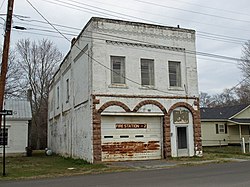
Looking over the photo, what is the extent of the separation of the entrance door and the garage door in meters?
1.28

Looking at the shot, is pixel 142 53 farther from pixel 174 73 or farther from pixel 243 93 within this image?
pixel 243 93

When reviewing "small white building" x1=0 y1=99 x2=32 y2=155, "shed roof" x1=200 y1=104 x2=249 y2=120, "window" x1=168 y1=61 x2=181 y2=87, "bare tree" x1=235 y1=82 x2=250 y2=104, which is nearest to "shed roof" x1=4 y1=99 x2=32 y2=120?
"small white building" x1=0 y1=99 x2=32 y2=155

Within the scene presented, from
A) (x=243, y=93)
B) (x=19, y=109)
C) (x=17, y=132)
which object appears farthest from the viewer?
(x=243, y=93)

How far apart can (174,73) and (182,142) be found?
4616 mm

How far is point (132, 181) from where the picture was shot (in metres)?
12.6

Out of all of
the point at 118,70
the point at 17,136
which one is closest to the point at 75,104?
the point at 118,70

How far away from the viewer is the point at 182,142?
23172 millimetres

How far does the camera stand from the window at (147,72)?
22.7m

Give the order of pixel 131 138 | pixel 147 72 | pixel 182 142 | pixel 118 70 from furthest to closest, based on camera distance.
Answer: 1. pixel 182 142
2. pixel 147 72
3. pixel 118 70
4. pixel 131 138

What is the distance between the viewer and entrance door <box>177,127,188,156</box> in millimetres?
22953

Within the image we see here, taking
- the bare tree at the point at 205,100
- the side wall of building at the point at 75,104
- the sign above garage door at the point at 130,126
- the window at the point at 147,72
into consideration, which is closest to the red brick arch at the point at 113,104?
the side wall of building at the point at 75,104

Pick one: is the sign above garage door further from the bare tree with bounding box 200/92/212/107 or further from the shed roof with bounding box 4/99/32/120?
the bare tree with bounding box 200/92/212/107

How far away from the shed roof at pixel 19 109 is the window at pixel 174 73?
1538 cm

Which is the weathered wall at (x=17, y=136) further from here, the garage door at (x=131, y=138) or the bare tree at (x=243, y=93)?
the bare tree at (x=243, y=93)
